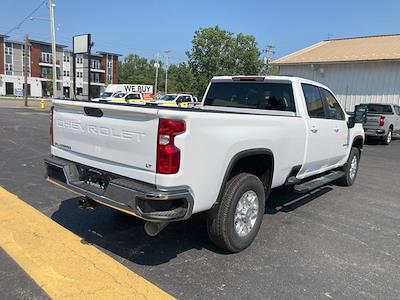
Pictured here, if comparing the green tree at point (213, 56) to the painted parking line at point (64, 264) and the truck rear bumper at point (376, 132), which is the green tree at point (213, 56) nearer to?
the truck rear bumper at point (376, 132)

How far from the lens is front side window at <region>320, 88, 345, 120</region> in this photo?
6230mm

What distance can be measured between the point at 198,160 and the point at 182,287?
1.12 metres

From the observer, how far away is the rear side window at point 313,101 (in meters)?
5.57

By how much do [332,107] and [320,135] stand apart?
0.98 metres

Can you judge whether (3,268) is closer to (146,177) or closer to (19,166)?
(146,177)

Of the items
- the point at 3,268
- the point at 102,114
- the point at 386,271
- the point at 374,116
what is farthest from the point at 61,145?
the point at 374,116

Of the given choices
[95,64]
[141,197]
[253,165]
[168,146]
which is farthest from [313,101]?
[95,64]

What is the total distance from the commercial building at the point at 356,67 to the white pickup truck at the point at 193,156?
62.4 feet

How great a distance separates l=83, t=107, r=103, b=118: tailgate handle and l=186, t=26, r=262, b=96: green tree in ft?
175

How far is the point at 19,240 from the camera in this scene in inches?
166

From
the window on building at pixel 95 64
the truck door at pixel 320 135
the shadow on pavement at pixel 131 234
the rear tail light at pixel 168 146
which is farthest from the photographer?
the window on building at pixel 95 64

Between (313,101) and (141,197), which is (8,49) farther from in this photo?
(141,197)

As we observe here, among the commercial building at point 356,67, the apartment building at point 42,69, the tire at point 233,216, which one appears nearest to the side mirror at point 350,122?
the tire at point 233,216

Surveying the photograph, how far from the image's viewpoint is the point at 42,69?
88.0 meters
